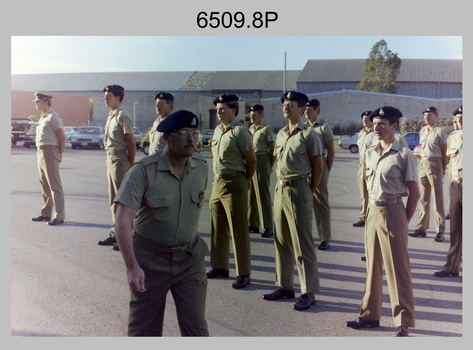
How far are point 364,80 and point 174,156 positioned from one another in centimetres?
4656

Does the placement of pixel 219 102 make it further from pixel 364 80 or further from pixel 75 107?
pixel 75 107

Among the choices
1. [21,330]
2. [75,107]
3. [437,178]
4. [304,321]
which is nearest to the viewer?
[21,330]

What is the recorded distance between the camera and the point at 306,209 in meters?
5.16

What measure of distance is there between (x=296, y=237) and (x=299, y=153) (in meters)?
0.88

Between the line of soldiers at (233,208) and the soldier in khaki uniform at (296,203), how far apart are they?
0.03 feet

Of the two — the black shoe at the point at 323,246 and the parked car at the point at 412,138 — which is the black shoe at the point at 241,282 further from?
the parked car at the point at 412,138

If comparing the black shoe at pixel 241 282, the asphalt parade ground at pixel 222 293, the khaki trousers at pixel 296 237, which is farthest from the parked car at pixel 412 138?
the khaki trousers at pixel 296 237

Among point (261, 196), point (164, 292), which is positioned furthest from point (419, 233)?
point (164, 292)

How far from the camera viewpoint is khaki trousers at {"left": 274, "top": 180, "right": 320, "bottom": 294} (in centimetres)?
511

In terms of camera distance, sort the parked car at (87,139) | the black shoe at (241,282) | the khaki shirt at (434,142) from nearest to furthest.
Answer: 1. the black shoe at (241,282)
2. the khaki shirt at (434,142)
3. the parked car at (87,139)

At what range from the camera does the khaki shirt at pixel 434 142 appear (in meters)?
8.09

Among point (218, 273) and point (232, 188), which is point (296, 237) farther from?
point (218, 273)

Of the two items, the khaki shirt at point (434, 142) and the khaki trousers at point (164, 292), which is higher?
the khaki shirt at point (434, 142)

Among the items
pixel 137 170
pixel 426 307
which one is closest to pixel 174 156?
pixel 137 170
